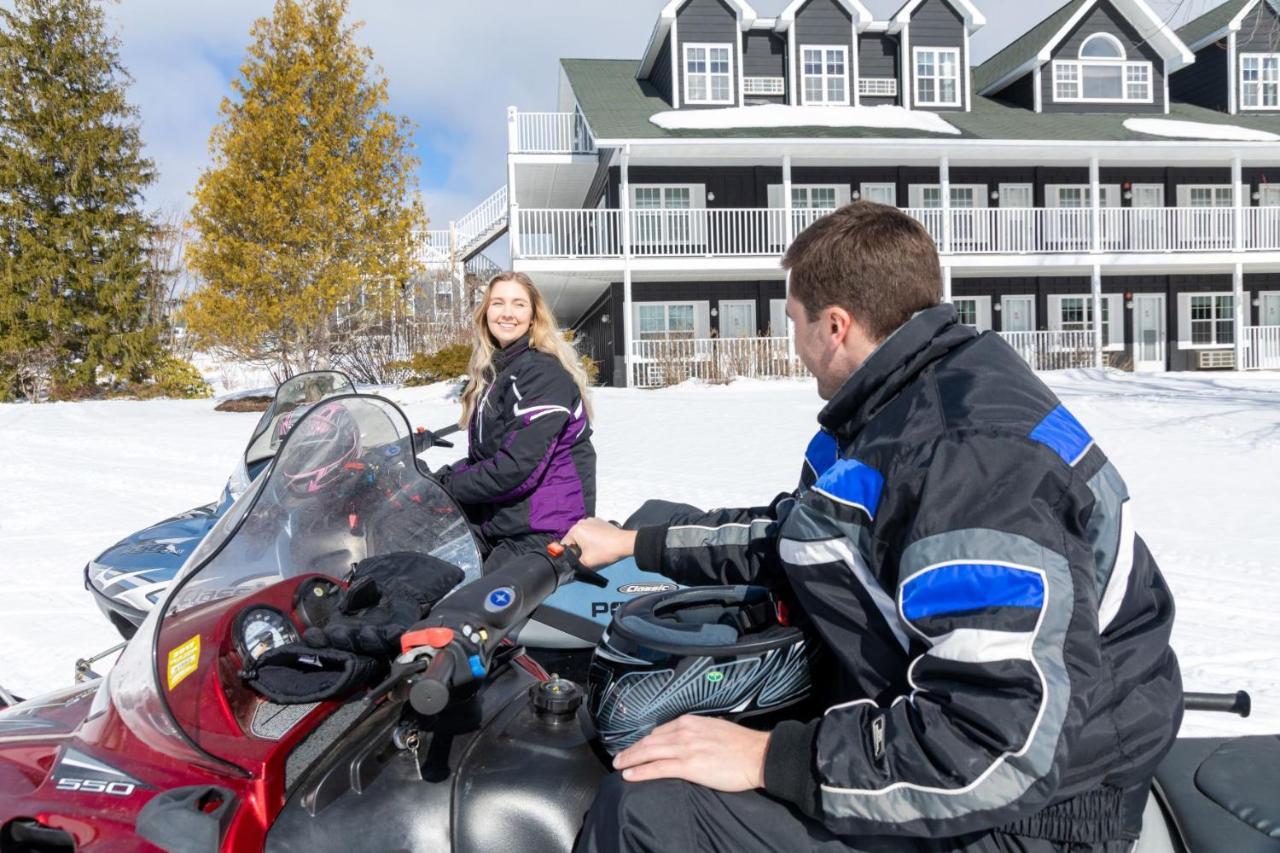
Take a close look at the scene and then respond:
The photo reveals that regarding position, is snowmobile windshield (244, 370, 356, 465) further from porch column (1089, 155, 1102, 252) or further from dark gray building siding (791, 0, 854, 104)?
dark gray building siding (791, 0, 854, 104)

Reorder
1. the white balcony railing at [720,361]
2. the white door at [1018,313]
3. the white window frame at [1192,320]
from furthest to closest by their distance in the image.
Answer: the white window frame at [1192,320] → the white door at [1018,313] → the white balcony railing at [720,361]

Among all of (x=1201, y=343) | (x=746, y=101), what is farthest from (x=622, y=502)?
(x=1201, y=343)

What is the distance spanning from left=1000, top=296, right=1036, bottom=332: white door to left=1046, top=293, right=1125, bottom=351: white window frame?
1.35 ft

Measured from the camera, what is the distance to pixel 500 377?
356 centimetres

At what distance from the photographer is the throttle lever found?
2000 mm

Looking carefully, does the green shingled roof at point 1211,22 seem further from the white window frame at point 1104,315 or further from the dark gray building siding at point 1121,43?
the white window frame at point 1104,315

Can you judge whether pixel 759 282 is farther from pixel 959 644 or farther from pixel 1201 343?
pixel 959 644

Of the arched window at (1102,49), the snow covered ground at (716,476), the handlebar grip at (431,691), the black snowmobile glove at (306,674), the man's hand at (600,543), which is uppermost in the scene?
the arched window at (1102,49)

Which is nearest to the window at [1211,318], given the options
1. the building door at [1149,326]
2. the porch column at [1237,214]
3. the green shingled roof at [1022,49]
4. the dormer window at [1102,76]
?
the building door at [1149,326]

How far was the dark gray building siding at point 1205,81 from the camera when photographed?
25266mm

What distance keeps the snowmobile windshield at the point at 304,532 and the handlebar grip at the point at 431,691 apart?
43cm

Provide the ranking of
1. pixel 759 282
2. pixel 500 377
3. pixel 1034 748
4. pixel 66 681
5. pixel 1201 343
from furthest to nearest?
pixel 1201 343 < pixel 759 282 < pixel 66 681 < pixel 500 377 < pixel 1034 748

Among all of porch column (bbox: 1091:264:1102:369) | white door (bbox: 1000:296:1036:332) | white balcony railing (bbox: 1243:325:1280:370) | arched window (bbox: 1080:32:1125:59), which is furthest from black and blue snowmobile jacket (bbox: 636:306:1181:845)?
→ arched window (bbox: 1080:32:1125:59)

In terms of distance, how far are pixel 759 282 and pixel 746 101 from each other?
15.3ft
